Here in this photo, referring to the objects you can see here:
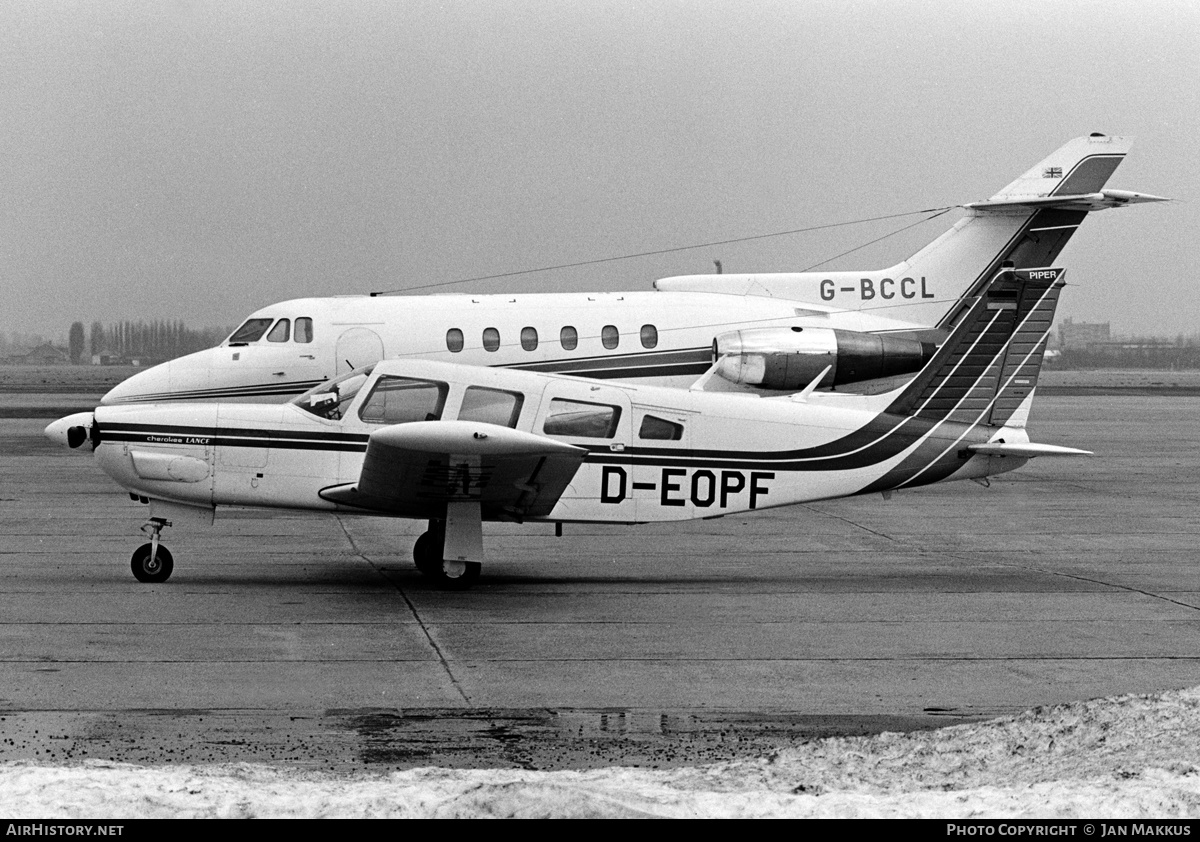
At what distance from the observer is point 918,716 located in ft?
26.0

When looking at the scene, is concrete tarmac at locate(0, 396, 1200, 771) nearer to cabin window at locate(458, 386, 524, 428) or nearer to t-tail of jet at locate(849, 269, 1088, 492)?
t-tail of jet at locate(849, 269, 1088, 492)

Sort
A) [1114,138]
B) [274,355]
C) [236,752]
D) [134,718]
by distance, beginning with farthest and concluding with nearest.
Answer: [1114,138] < [274,355] < [134,718] < [236,752]

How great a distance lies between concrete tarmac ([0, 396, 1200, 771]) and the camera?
7.51m

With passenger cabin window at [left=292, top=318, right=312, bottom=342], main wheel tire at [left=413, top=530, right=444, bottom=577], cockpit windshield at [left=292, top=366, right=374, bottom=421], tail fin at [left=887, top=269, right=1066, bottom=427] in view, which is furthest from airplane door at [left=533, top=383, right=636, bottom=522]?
passenger cabin window at [left=292, top=318, right=312, bottom=342]

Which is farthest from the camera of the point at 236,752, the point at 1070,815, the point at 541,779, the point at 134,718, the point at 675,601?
the point at 675,601

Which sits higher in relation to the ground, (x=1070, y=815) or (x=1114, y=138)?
(x=1114, y=138)

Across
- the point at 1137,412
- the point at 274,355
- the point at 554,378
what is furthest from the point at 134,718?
the point at 1137,412

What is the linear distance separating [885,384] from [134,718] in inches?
721

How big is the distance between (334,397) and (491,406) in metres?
1.40

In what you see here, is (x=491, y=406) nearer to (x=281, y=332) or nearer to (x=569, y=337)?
(x=569, y=337)

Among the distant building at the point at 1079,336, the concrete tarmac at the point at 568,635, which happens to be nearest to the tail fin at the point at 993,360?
the concrete tarmac at the point at 568,635

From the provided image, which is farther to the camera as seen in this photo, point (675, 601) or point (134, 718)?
point (675, 601)

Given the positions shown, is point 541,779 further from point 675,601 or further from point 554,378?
point 554,378

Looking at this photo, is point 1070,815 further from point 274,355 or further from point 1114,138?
point 1114,138
